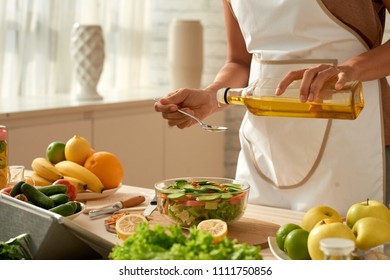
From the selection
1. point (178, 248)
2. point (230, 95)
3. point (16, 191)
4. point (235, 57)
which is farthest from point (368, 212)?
point (235, 57)

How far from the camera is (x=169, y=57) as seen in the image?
4145 mm

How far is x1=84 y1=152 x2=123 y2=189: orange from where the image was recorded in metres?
2.04

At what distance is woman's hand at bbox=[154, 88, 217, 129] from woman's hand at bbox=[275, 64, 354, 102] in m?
0.38

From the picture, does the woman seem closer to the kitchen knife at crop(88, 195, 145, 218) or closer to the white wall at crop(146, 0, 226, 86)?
the kitchen knife at crop(88, 195, 145, 218)

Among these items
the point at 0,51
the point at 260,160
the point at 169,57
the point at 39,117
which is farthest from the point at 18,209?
the point at 169,57

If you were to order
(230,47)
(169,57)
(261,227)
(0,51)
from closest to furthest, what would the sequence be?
(261,227) < (230,47) < (0,51) < (169,57)

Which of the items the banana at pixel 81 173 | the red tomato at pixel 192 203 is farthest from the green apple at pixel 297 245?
the banana at pixel 81 173

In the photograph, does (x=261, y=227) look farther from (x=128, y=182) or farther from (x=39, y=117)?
(x=128, y=182)

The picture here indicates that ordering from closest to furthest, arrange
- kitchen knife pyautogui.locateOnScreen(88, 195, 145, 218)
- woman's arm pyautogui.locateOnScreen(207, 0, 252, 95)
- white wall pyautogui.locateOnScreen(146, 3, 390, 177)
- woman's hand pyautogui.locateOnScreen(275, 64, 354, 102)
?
1. woman's hand pyautogui.locateOnScreen(275, 64, 354, 102)
2. kitchen knife pyautogui.locateOnScreen(88, 195, 145, 218)
3. woman's arm pyautogui.locateOnScreen(207, 0, 252, 95)
4. white wall pyautogui.locateOnScreen(146, 3, 390, 177)

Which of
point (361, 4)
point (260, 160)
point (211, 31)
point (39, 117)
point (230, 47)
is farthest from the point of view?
point (211, 31)

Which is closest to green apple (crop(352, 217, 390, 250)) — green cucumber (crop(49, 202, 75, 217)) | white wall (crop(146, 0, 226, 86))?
green cucumber (crop(49, 202, 75, 217))

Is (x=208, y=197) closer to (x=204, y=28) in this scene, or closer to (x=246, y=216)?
(x=246, y=216)

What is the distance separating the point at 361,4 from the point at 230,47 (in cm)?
49

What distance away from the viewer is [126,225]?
1.52 m
